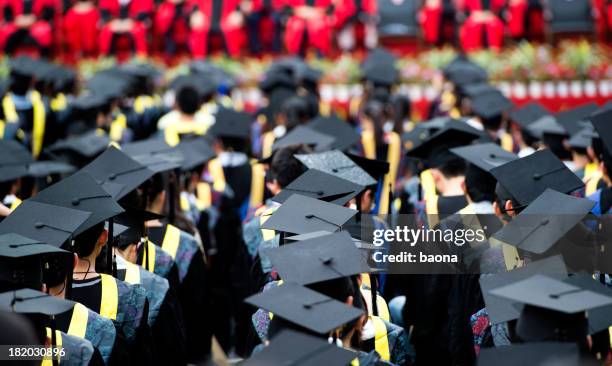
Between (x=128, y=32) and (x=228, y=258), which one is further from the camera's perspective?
(x=128, y=32)

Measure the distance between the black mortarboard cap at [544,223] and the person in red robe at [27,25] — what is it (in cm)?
1182

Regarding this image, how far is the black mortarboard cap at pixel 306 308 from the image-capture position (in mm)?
2729

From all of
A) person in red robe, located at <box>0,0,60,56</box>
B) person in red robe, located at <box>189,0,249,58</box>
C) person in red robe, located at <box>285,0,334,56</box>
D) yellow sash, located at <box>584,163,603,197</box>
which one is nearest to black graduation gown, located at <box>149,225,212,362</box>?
yellow sash, located at <box>584,163,603,197</box>

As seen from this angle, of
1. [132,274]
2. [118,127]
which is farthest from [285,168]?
[118,127]

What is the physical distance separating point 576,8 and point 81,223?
37.1 ft

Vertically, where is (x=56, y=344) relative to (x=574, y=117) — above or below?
above

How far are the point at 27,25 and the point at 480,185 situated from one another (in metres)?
11.3

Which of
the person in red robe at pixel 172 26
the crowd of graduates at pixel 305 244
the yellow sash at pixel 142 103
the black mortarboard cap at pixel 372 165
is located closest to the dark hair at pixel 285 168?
the crowd of graduates at pixel 305 244

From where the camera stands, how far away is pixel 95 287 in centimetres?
333

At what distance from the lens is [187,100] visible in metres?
7.23

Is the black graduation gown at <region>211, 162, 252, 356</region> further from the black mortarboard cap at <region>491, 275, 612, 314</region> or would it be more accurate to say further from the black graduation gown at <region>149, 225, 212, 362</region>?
the black mortarboard cap at <region>491, 275, 612, 314</region>

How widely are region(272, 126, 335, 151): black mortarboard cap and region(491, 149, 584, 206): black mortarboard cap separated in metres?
1.44

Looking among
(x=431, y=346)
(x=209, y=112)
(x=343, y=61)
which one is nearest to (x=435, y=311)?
(x=431, y=346)

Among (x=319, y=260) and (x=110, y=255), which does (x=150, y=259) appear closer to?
(x=110, y=255)
